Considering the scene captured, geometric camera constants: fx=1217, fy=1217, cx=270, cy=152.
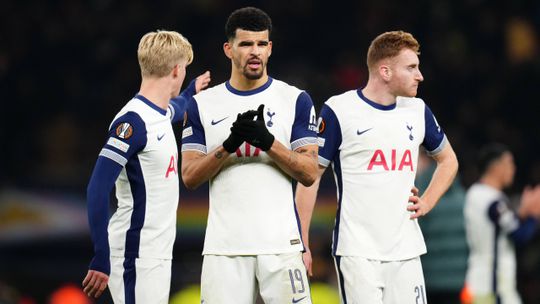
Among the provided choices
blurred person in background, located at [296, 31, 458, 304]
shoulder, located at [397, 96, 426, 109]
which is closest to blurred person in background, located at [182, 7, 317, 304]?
blurred person in background, located at [296, 31, 458, 304]

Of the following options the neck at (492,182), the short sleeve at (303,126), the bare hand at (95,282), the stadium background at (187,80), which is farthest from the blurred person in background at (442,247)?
the bare hand at (95,282)

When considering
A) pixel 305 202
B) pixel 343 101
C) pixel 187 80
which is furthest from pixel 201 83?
pixel 187 80

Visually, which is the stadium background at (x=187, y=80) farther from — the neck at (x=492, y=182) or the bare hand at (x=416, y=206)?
the bare hand at (x=416, y=206)

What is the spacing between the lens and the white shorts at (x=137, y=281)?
22.3 feet

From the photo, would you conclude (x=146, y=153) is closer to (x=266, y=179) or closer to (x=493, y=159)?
(x=266, y=179)

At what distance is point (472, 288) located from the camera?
11.0 meters

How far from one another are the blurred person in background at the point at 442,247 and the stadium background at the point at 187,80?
251cm

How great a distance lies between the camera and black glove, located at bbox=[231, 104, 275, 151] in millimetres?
6500

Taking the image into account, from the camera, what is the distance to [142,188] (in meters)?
6.85

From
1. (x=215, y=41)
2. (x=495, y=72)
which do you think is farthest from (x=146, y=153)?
(x=495, y=72)

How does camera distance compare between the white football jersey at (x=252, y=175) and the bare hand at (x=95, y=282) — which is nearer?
the bare hand at (x=95, y=282)

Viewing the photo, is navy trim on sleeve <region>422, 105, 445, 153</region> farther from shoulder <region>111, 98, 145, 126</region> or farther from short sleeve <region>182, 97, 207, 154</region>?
shoulder <region>111, 98, 145, 126</region>

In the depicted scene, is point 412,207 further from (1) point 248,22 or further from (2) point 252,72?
(1) point 248,22

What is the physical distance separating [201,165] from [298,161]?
55 centimetres
